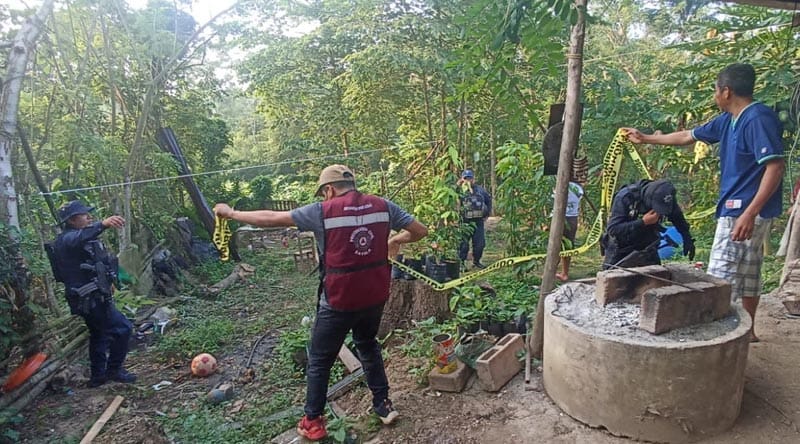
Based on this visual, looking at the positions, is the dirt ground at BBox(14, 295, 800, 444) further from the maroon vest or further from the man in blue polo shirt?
the maroon vest

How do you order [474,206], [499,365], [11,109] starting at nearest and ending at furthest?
[499,365] → [11,109] → [474,206]

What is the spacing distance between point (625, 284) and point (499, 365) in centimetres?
94

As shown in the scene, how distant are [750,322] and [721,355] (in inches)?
16.9

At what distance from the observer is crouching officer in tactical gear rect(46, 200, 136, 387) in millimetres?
4109

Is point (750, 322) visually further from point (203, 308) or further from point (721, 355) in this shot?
point (203, 308)

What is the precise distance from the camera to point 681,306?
8.27 ft

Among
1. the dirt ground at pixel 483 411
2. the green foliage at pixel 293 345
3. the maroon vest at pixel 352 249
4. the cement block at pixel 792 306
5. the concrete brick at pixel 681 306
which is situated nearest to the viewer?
the concrete brick at pixel 681 306

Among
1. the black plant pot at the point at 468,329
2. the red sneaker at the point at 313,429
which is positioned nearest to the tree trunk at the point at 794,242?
the black plant pot at the point at 468,329

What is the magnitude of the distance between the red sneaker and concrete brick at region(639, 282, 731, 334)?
196 cm

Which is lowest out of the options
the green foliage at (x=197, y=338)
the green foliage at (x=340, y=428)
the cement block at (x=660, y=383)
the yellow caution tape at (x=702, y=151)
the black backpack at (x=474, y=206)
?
the green foliage at (x=197, y=338)

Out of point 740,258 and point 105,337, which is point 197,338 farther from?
point 740,258

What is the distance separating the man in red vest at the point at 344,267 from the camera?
2.74 m

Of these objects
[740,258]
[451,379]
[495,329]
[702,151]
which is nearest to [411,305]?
[495,329]

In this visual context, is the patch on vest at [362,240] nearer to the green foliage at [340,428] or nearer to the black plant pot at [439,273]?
the green foliage at [340,428]
